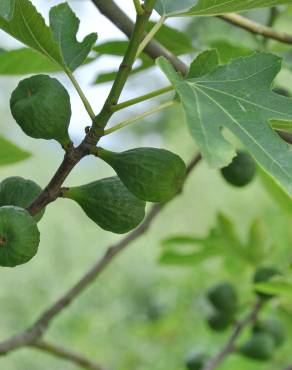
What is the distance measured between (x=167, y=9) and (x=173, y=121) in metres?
11.7

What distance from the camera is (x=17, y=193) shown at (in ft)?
4.46

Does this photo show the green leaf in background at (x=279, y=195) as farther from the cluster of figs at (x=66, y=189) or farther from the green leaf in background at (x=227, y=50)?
the cluster of figs at (x=66, y=189)

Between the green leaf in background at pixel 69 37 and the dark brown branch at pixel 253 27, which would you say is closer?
the green leaf in background at pixel 69 37

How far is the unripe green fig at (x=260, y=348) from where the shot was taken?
2500 mm

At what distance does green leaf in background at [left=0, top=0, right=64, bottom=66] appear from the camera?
1238 millimetres

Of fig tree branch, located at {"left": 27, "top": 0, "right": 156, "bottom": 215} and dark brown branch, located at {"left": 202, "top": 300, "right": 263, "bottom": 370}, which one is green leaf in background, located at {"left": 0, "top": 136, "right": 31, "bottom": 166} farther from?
dark brown branch, located at {"left": 202, "top": 300, "right": 263, "bottom": 370}

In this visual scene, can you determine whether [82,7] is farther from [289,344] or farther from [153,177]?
[153,177]

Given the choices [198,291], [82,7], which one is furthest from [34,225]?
[82,7]

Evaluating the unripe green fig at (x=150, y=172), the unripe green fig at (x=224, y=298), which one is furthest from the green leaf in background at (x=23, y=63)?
the unripe green fig at (x=224, y=298)

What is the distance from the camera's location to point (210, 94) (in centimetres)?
121

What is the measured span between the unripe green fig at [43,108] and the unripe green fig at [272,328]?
1521 mm

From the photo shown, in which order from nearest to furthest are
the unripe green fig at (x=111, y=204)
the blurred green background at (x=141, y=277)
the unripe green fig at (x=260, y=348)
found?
1. the unripe green fig at (x=111, y=204)
2. the unripe green fig at (x=260, y=348)
3. the blurred green background at (x=141, y=277)

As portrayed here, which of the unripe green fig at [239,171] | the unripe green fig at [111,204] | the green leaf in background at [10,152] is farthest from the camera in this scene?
the unripe green fig at [239,171]

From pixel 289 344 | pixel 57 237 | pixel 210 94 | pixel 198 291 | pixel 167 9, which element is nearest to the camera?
pixel 210 94
